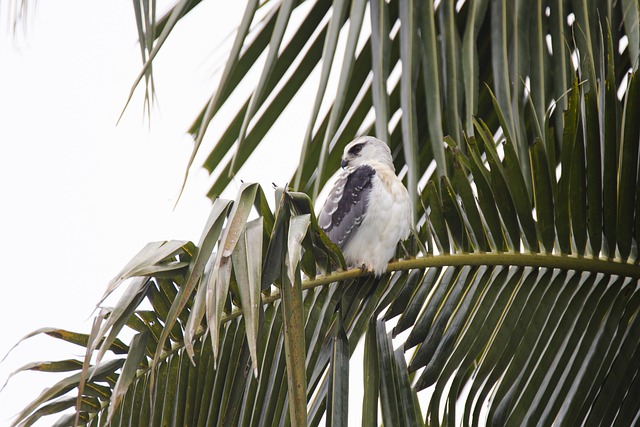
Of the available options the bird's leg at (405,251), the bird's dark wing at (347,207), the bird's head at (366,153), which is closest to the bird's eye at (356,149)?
the bird's head at (366,153)

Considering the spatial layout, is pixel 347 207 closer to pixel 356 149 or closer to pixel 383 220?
pixel 383 220

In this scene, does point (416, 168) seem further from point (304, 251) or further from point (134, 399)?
point (134, 399)

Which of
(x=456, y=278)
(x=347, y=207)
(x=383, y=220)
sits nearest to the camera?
(x=456, y=278)

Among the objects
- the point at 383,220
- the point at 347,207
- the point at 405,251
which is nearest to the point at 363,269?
the point at 405,251

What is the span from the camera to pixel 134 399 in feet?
9.29

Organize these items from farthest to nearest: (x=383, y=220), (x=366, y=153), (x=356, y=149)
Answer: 1. (x=356, y=149)
2. (x=366, y=153)
3. (x=383, y=220)

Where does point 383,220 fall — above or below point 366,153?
below

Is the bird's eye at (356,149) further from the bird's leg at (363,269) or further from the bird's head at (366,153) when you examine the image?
the bird's leg at (363,269)

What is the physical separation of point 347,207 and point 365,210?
12 cm

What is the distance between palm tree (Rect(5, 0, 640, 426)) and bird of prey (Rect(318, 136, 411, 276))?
3.21ft

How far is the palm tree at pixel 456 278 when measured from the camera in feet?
8.24

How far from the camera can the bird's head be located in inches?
183

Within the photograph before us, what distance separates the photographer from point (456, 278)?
9.48ft

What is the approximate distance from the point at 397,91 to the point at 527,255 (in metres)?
1.11
